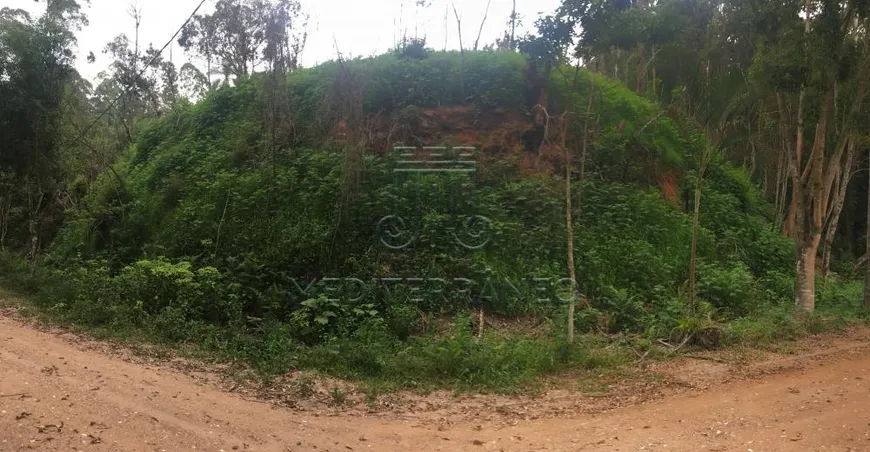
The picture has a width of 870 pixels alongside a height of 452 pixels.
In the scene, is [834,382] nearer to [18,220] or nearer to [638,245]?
[638,245]

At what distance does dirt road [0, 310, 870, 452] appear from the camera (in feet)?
15.6

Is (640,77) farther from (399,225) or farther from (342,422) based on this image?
(342,422)

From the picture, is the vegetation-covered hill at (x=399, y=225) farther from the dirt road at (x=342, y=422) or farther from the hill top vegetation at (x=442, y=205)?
the dirt road at (x=342, y=422)

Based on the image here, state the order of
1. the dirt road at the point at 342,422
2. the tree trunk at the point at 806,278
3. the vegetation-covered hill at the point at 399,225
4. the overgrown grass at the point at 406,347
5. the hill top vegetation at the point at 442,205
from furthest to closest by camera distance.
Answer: the tree trunk at the point at 806,278
the vegetation-covered hill at the point at 399,225
the hill top vegetation at the point at 442,205
the overgrown grass at the point at 406,347
the dirt road at the point at 342,422

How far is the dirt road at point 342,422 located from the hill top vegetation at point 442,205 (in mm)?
1423

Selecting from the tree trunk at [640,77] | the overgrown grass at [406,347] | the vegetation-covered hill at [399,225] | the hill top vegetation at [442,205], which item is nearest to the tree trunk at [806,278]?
the hill top vegetation at [442,205]

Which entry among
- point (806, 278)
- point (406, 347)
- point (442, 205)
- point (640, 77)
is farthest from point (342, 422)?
point (640, 77)

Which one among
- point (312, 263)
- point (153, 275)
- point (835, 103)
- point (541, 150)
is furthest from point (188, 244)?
point (835, 103)

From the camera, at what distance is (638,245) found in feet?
39.1

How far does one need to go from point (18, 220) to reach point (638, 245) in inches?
702

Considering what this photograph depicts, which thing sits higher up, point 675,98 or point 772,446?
point 675,98

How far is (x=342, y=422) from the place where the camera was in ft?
18.5

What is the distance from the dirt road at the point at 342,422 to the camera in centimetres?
475

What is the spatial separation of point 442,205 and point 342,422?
265 inches
